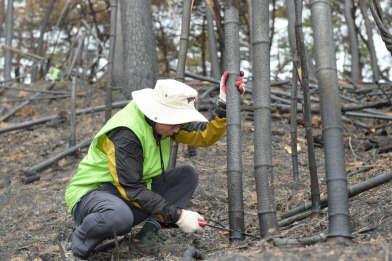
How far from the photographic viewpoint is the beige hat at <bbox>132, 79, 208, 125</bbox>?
9.41 ft

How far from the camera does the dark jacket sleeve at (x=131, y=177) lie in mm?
2816

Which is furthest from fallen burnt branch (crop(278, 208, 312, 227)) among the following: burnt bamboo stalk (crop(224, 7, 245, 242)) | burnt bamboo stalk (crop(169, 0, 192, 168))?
burnt bamboo stalk (crop(169, 0, 192, 168))

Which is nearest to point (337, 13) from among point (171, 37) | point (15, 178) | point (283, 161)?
point (171, 37)

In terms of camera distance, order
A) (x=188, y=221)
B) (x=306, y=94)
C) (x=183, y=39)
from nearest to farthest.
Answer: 1. (x=188, y=221)
2. (x=306, y=94)
3. (x=183, y=39)

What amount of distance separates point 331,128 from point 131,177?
1.27 metres

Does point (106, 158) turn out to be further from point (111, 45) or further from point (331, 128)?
point (111, 45)

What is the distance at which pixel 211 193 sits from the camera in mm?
4242

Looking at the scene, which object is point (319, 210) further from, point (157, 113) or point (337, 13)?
point (337, 13)

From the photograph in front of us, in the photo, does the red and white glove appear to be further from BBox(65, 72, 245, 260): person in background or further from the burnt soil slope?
the burnt soil slope

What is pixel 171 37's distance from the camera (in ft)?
42.8

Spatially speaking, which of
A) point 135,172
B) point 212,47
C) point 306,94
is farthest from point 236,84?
point 212,47

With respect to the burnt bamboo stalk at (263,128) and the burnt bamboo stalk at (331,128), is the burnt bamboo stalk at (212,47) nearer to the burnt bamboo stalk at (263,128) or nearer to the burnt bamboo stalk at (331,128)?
the burnt bamboo stalk at (263,128)

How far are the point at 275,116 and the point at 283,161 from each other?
134 centimetres

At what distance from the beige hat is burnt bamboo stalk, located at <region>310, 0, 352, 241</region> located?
0.94 m
